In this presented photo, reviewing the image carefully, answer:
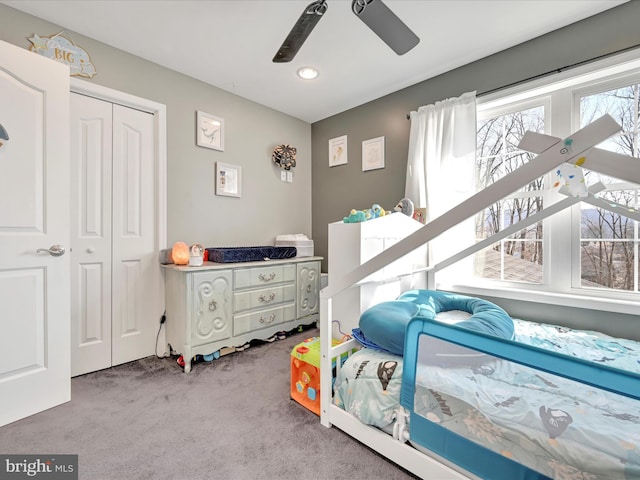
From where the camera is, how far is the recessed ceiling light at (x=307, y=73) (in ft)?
7.99

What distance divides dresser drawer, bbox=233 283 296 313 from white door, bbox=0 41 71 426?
107cm

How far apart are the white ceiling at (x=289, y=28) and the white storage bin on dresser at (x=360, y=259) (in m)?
1.27

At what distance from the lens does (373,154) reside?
116 inches

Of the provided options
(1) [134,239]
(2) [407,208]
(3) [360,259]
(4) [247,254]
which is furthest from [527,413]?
(1) [134,239]

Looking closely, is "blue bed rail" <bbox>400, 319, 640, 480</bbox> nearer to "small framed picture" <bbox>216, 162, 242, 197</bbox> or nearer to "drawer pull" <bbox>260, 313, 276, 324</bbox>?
"drawer pull" <bbox>260, 313, 276, 324</bbox>

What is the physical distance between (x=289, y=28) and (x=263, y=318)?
2217 millimetres

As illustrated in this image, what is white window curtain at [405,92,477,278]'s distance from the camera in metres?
2.26

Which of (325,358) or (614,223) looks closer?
(325,358)

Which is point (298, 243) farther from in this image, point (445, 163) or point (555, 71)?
point (555, 71)

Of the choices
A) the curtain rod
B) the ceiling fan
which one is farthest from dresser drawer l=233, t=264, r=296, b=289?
the curtain rod

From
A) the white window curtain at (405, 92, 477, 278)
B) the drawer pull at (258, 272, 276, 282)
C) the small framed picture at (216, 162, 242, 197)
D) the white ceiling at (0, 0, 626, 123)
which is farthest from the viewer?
the small framed picture at (216, 162, 242, 197)

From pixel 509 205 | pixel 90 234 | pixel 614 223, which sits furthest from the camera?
pixel 509 205

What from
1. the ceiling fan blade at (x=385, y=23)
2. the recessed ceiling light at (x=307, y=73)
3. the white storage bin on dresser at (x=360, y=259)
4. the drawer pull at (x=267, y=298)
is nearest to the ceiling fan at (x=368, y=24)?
the ceiling fan blade at (x=385, y=23)

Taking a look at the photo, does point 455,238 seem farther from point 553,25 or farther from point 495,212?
point 553,25
